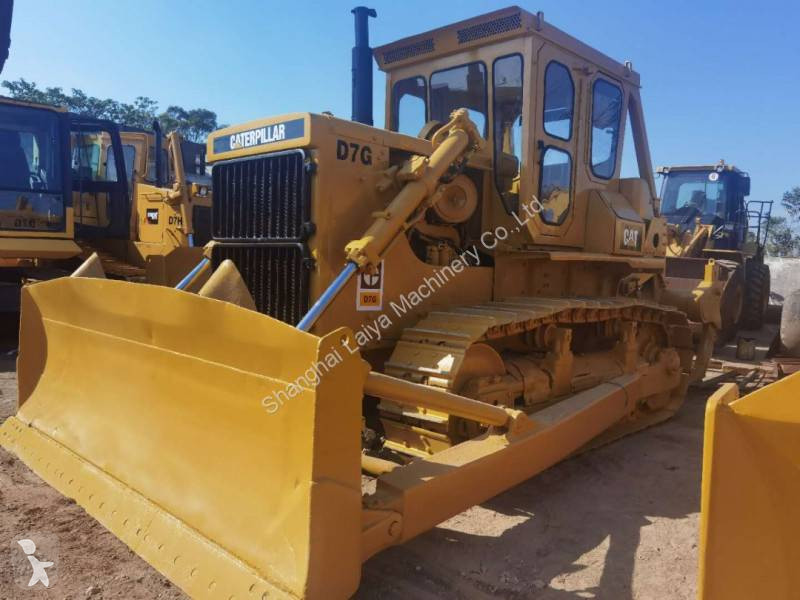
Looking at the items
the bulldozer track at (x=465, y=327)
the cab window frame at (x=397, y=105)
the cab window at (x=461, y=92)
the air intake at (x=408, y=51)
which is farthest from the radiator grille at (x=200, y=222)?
the bulldozer track at (x=465, y=327)

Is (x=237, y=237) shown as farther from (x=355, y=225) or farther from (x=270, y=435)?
(x=270, y=435)

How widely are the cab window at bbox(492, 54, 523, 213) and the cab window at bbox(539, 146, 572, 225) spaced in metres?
0.21

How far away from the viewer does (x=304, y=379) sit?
2.11 m

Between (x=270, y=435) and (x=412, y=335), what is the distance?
1606mm

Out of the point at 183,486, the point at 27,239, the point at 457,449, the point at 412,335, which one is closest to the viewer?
the point at 183,486

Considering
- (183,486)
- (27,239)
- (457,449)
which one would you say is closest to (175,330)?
(183,486)

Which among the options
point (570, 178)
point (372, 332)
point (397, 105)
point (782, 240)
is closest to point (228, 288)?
point (372, 332)

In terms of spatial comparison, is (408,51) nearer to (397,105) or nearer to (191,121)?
(397,105)

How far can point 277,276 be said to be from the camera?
3863mm

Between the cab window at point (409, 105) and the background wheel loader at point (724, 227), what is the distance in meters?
8.05

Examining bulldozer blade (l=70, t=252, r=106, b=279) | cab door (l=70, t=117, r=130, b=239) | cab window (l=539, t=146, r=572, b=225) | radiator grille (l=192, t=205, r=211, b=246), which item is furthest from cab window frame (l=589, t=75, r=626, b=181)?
cab door (l=70, t=117, r=130, b=239)

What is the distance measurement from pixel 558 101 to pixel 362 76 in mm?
1547

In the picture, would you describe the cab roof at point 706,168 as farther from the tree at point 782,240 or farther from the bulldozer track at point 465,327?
the tree at point 782,240

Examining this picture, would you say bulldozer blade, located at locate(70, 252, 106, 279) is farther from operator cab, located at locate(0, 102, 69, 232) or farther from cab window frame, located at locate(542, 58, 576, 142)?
operator cab, located at locate(0, 102, 69, 232)
